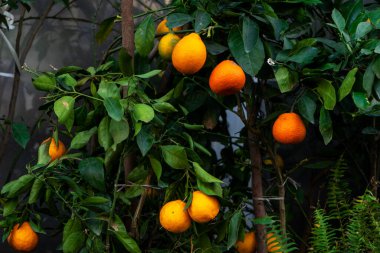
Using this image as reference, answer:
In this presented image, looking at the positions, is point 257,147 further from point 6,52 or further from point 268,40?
point 6,52

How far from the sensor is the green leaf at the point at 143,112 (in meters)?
1.20

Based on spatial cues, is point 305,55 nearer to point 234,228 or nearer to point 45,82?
point 234,228

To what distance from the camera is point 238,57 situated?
133 cm

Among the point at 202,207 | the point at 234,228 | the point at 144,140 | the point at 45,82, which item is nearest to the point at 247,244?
the point at 234,228

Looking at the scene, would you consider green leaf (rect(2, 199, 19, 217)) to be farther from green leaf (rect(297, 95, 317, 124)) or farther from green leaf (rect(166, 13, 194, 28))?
green leaf (rect(297, 95, 317, 124))

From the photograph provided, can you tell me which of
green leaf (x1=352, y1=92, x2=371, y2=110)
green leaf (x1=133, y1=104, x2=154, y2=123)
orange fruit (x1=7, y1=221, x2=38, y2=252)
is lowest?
orange fruit (x1=7, y1=221, x2=38, y2=252)

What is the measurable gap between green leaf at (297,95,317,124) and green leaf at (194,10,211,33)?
308 millimetres

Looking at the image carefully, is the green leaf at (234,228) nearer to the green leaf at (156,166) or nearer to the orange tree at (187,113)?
the orange tree at (187,113)

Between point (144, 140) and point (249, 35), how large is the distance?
353 mm

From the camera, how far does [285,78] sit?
132 cm

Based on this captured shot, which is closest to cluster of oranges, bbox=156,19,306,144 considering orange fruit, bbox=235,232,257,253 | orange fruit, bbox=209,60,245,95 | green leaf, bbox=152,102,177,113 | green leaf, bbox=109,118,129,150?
orange fruit, bbox=209,60,245,95

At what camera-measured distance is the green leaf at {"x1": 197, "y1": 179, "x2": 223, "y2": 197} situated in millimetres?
1262

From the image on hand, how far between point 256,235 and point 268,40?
531mm

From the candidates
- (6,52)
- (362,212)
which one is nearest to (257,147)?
(362,212)
